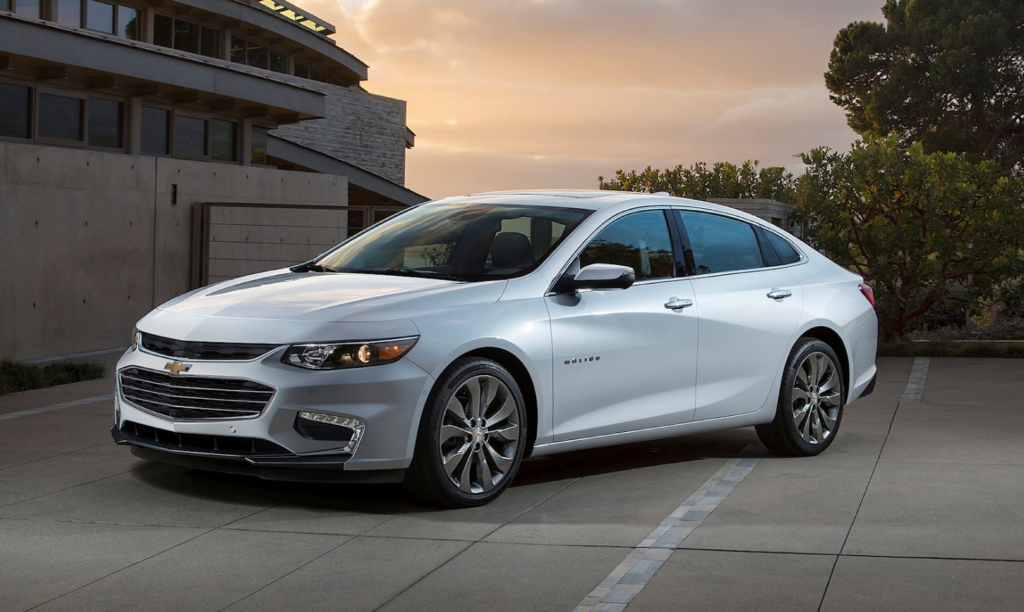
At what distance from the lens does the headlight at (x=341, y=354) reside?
19.9 feet

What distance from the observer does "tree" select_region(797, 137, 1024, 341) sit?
16672 millimetres

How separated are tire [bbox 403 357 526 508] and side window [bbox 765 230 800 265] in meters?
2.75

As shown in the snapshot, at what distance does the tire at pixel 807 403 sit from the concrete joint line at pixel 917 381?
117 inches

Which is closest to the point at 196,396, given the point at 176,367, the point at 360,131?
the point at 176,367

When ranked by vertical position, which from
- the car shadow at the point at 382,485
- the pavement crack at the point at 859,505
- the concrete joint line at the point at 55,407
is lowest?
the concrete joint line at the point at 55,407

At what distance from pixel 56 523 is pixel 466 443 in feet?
6.61

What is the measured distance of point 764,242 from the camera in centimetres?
850

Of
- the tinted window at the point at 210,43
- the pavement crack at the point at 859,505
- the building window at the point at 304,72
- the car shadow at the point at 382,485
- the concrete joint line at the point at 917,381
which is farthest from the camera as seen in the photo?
the building window at the point at 304,72

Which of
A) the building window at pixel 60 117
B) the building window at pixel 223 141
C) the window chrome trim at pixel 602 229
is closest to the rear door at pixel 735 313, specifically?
the window chrome trim at pixel 602 229

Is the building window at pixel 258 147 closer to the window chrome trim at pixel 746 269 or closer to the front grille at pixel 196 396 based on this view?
the window chrome trim at pixel 746 269

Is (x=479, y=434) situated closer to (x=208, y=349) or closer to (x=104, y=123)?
(x=208, y=349)

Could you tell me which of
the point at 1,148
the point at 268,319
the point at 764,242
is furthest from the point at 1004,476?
the point at 1,148

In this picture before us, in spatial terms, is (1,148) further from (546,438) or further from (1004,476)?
(1004,476)

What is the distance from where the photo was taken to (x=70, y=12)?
94.0ft
